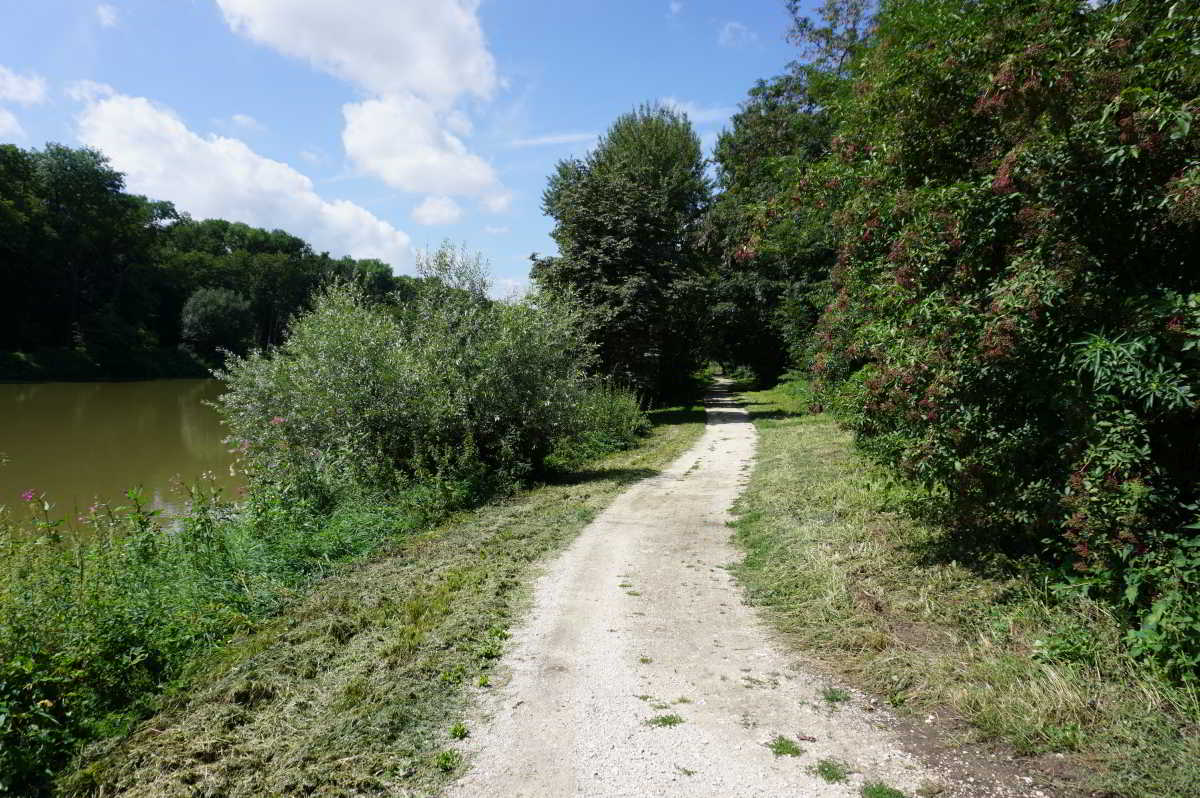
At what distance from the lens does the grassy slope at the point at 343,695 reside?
348 cm

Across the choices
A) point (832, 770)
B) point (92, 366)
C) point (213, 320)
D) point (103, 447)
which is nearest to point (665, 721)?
point (832, 770)

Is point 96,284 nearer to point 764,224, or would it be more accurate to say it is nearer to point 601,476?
point 601,476

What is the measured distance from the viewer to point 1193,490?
4203 millimetres

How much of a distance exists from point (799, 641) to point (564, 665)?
1.91m

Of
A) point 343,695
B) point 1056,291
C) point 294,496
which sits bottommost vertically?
point 343,695

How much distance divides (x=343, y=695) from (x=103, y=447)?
19155 mm

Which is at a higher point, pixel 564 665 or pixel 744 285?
pixel 744 285

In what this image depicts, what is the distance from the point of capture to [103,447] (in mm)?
18516

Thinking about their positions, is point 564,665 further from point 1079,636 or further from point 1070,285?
point 1070,285

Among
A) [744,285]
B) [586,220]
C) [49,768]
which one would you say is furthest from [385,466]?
[744,285]

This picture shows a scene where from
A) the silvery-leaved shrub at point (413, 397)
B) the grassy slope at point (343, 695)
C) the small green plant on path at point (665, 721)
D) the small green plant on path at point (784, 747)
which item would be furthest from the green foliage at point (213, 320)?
Result: the small green plant on path at point (784, 747)

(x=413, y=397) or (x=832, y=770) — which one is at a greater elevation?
(x=413, y=397)

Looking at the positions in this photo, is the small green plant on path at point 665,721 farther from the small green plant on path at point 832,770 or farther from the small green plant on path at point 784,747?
the small green plant on path at point 832,770

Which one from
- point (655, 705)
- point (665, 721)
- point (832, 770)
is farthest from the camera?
point (655, 705)
